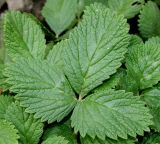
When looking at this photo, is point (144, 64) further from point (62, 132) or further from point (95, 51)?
point (62, 132)

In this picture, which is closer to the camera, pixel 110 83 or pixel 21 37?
pixel 110 83

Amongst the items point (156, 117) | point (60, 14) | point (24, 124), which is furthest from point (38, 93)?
point (60, 14)

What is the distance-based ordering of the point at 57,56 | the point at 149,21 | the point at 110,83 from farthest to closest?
the point at 149,21
the point at 57,56
the point at 110,83

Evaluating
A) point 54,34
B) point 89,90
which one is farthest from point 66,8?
point 89,90

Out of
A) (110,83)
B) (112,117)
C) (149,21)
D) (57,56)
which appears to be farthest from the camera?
(149,21)

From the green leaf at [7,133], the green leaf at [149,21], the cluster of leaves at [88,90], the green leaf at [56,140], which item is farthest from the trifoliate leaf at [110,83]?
the green leaf at [149,21]

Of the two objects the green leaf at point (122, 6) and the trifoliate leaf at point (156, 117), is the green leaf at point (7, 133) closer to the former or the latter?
the trifoliate leaf at point (156, 117)
